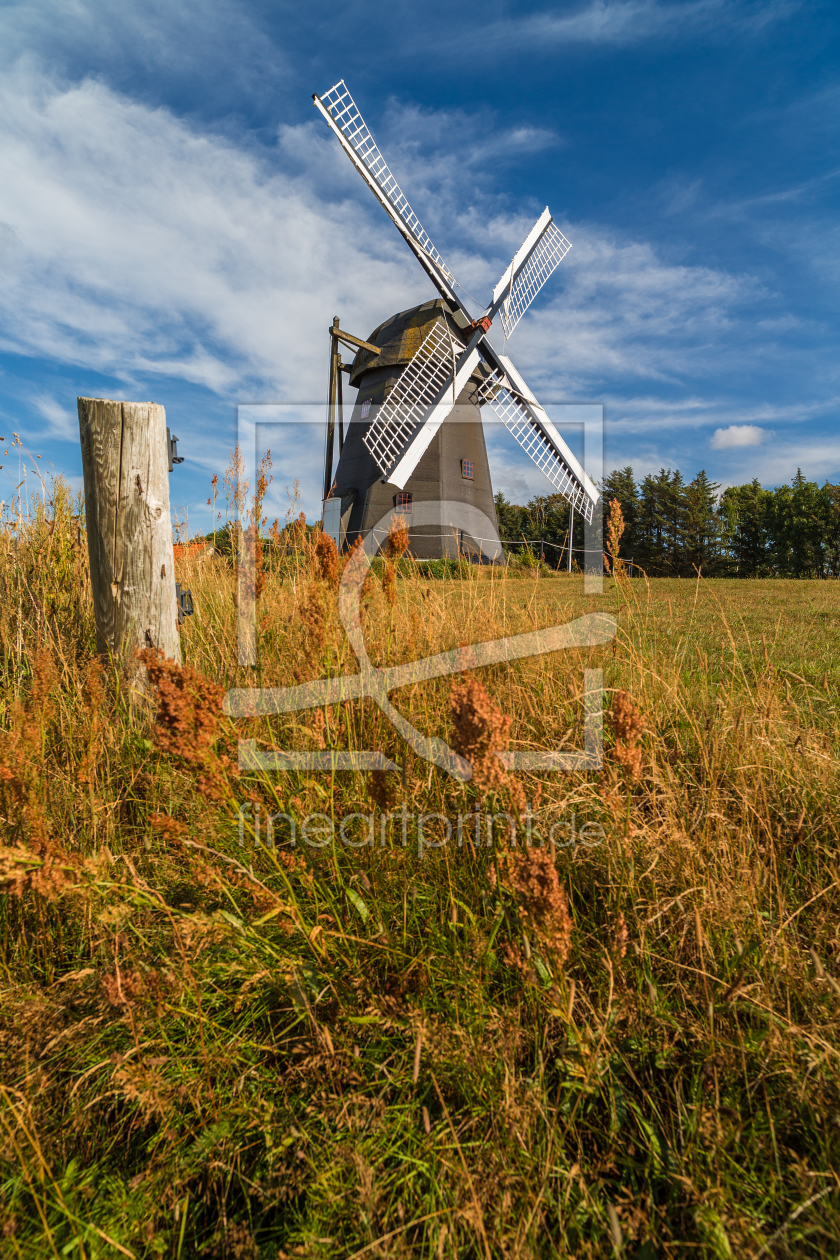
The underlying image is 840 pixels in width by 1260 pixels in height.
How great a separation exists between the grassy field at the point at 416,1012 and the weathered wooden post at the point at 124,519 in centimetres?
94

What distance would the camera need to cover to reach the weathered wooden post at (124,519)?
9.55ft

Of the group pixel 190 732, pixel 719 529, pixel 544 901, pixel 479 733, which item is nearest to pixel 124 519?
pixel 190 732

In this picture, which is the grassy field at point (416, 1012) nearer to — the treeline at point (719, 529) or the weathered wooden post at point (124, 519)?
the weathered wooden post at point (124, 519)

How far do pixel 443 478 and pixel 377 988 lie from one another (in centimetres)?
1522

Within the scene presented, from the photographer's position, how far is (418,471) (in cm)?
1591

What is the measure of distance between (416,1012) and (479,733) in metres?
0.65

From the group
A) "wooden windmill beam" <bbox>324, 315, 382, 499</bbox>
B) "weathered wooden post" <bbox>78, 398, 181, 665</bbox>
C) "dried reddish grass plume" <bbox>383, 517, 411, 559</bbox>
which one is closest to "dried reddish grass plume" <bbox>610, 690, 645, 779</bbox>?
"dried reddish grass plume" <bbox>383, 517, 411, 559</bbox>

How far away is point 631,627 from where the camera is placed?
14.1 ft

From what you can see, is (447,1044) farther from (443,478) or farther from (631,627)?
(443,478)

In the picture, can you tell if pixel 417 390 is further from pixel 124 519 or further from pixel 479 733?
pixel 479 733

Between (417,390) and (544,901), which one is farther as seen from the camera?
(417,390)

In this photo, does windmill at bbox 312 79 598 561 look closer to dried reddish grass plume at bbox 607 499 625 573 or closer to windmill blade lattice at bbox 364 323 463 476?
windmill blade lattice at bbox 364 323 463 476

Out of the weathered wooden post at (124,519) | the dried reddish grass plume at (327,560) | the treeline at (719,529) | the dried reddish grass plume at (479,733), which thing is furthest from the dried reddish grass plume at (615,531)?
the treeline at (719,529)

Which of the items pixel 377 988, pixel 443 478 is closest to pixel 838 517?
pixel 443 478
